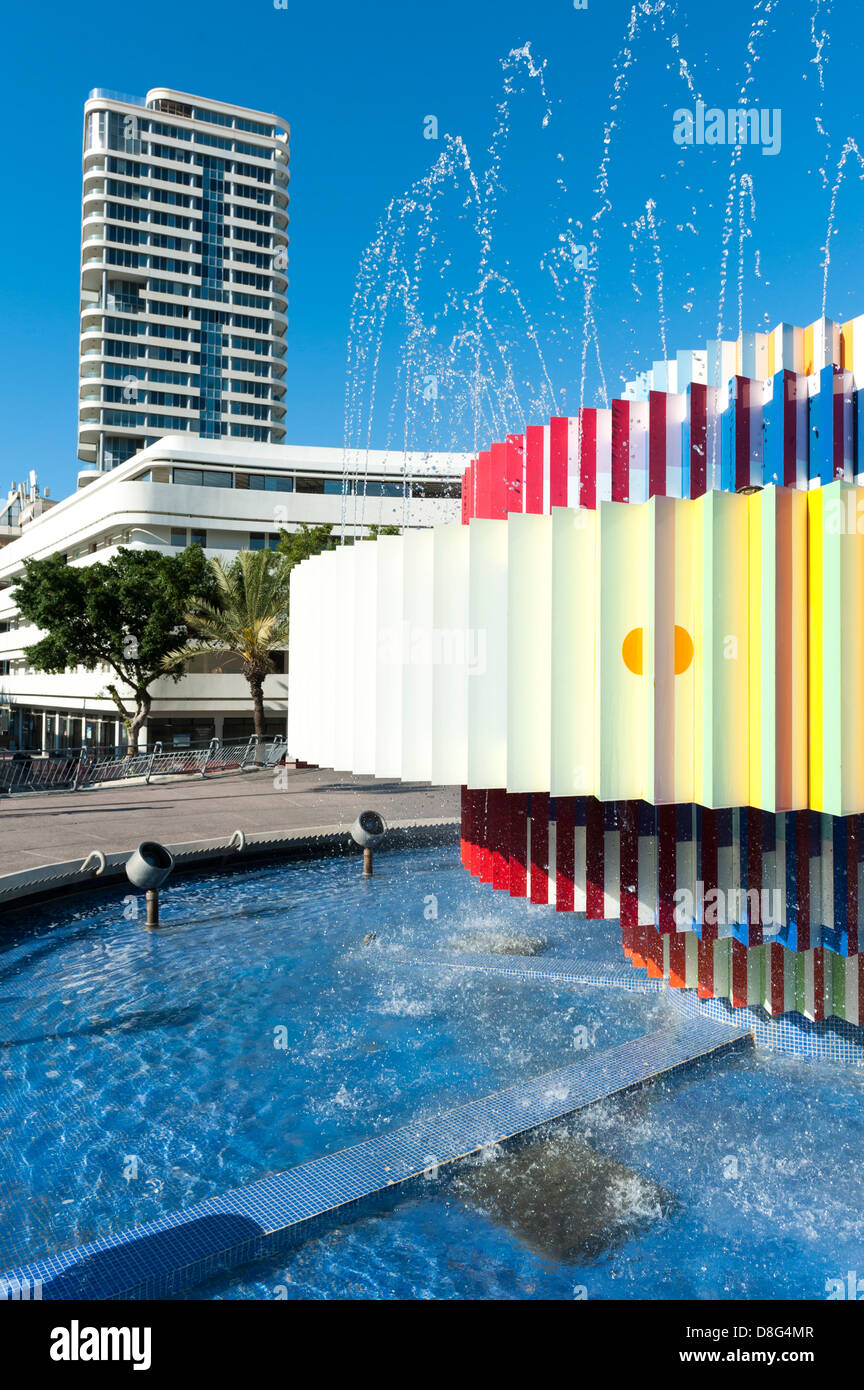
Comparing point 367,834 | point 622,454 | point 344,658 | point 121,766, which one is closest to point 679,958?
point 344,658

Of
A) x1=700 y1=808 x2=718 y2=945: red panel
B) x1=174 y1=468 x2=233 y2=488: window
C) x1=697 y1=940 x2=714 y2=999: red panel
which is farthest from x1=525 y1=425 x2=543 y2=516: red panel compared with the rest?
x1=174 y1=468 x2=233 y2=488: window

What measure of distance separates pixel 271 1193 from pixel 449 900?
7702 millimetres

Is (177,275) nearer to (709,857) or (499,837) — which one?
(499,837)

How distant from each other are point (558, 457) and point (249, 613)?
25.9m

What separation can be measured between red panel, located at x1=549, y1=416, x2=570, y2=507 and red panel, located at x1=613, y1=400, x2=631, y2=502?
310 mm

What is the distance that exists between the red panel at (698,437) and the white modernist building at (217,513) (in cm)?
3275

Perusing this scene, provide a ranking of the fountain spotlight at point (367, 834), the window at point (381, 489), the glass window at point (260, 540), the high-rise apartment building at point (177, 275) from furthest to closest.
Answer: the high-rise apartment building at point (177, 275) → the window at point (381, 489) → the glass window at point (260, 540) → the fountain spotlight at point (367, 834)

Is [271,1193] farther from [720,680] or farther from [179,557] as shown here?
[179,557]

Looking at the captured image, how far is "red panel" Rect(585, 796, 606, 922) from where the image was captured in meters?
5.46

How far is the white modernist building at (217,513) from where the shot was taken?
3912 cm

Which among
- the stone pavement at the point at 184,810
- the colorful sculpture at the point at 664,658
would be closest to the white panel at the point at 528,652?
the colorful sculpture at the point at 664,658

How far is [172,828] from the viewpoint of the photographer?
1655 cm

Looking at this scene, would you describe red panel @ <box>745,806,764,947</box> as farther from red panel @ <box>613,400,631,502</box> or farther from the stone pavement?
the stone pavement

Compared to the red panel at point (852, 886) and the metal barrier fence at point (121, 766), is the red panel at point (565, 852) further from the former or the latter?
the metal barrier fence at point (121, 766)
